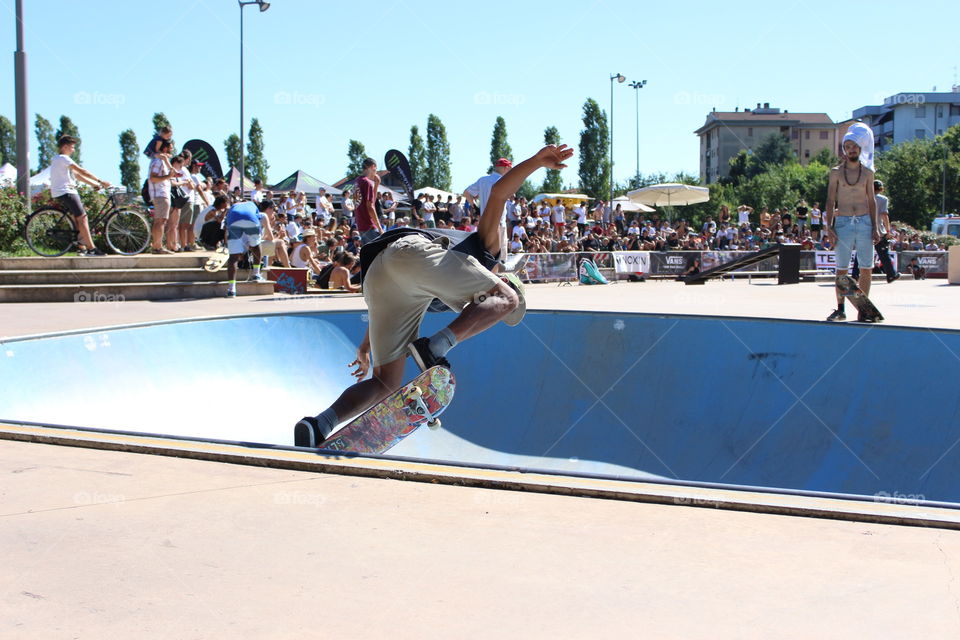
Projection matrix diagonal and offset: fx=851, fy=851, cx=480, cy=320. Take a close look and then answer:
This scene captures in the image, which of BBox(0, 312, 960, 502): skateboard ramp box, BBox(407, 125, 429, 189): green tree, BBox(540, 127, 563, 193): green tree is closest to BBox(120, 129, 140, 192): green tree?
BBox(407, 125, 429, 189): green tree

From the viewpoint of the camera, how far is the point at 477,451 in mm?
6125

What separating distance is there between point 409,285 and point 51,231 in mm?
10333

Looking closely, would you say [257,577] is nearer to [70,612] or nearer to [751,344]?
[70,612]

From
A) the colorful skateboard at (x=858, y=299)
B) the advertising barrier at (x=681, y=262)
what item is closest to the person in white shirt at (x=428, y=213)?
the advertising barrier at (x=681, y=262)

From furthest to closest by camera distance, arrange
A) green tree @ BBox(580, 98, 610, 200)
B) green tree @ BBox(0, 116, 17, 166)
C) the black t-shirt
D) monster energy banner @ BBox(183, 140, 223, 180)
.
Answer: green tree @ BBox(0, 116, 17, 166) < green tree @ BBox(580, 98, 610, 200) < monster energy banner @ BBox(183, 140, 223, 180) < the black t-shirt

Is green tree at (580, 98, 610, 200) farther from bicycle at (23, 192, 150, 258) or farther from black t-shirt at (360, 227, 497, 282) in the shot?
black t-shirt at (360, 227, 497, 282)

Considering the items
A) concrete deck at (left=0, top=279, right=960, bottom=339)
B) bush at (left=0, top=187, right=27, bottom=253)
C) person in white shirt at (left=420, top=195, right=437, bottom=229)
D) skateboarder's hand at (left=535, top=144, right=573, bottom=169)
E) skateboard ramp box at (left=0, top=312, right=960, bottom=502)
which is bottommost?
skateboard ramp box at (left=0, top=312, right=960, bottom=502)

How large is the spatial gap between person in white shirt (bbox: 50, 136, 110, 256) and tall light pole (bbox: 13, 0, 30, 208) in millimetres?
2097

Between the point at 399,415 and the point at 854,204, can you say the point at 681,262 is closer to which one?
the point at 854,204

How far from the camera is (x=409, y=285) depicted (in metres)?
4.03

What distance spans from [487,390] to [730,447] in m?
1.93

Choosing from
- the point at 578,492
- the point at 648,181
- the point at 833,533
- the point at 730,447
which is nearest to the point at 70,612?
the point at 578,492

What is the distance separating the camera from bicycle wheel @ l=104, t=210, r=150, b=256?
1278 cm

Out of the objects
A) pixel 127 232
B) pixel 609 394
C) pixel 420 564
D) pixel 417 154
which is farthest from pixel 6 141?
pixel 420 564
